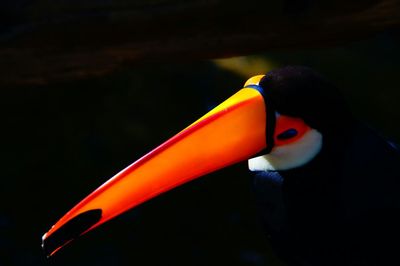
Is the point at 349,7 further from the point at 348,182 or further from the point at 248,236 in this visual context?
the point at 348,182

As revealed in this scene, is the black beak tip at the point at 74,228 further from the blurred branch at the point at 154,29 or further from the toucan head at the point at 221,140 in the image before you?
the blurred branch at the point at 154,29

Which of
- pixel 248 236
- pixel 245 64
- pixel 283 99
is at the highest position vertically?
pixel 283 99

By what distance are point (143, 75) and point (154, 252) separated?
122 centimetres

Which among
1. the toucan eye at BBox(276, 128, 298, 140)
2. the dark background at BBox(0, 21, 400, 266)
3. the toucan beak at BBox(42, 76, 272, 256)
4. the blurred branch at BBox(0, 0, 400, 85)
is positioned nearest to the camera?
the toucan beak at BBox(42, 76, 272, 256)

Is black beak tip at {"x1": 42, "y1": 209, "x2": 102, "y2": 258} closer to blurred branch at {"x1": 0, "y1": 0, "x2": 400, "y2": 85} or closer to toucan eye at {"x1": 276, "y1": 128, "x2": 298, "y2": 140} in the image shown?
toucan eye at {"x1": 276, "y1": 128, "x2": 298, "y2": 140}

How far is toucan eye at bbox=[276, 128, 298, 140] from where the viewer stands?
3186mm

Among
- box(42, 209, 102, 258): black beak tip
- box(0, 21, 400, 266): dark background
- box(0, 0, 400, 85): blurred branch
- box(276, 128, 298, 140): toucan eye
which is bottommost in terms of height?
box(0, 21, 400, 266): dark background

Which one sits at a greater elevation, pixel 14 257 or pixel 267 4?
pixel 267 4

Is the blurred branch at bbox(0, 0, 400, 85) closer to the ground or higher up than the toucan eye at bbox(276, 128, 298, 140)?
closer to the ground

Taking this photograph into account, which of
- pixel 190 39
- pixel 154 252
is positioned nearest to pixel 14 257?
pixel 154 252

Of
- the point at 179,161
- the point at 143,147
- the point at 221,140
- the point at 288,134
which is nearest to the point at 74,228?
the point at 179,161

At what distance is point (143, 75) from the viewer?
4.95 metres

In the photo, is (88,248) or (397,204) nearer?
(397,204)

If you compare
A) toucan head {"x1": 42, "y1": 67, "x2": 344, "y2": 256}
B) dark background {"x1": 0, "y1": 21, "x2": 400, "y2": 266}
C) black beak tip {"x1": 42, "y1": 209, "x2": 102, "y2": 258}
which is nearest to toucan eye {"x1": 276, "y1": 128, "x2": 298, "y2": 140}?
toucan head {"x1": 42, "y1": 67, "x2": 344, "y2": 256}
